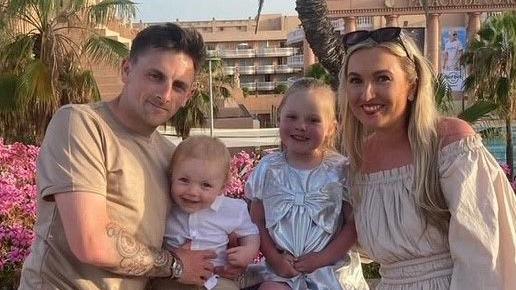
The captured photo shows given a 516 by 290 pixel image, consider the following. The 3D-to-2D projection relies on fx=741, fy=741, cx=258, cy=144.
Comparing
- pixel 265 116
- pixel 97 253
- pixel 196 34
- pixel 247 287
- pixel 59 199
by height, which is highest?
pixel 196 34

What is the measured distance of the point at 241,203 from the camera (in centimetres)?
276

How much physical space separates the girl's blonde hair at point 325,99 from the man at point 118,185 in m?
0.47

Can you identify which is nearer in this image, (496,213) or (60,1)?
(496,213)

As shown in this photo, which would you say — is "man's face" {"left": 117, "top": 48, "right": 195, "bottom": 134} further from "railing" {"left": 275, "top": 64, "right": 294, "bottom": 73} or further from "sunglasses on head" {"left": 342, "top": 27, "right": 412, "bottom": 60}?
"railing" {"left": 275, "top": 64, "right": 294, "bottom": 73}

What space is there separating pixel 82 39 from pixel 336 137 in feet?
47.8

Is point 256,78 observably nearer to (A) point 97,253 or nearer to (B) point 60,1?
(B) point 60,1

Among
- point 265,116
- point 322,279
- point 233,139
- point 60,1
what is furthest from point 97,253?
point 265,116

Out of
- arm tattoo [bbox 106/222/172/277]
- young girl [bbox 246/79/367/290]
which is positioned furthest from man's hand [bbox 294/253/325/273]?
arm tattoo [bbox 106/222/172/277]

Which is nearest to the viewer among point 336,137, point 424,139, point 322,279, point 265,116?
point 424,139

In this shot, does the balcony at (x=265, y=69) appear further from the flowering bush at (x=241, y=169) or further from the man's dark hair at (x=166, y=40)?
the man's dark hair at (x=166, y=40)

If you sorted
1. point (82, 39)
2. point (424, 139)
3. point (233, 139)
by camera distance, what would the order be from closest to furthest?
point (424, 139), point (82, 39), point (233, 139)

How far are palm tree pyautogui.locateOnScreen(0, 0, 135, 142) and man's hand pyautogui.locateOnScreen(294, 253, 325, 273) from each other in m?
12.4

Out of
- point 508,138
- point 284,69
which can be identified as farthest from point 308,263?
point 284,69

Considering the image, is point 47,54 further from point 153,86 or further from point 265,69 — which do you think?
point 265,69
